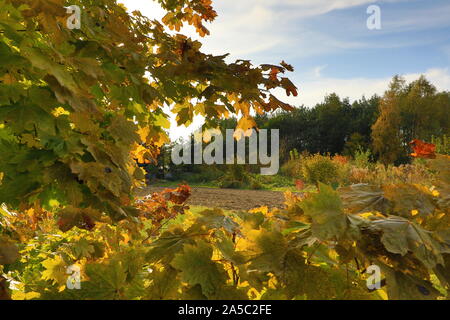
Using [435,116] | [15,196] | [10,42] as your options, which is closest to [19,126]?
[15,196]

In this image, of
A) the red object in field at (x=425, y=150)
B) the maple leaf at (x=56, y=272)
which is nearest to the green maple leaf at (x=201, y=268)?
the maple leaf at (x=56, y=272)

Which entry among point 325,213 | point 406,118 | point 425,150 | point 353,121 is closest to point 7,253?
point 325,213

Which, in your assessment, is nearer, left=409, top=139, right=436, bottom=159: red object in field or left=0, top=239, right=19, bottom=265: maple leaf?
left=0, top=239, right=19, bottom=265: maple leaf

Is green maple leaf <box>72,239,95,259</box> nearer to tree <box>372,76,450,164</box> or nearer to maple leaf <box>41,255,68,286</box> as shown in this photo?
maple leaf <box>41,255,68,286</box>

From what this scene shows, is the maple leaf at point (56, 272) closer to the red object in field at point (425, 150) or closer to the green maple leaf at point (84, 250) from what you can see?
the green maple leaf at point (84, 250)

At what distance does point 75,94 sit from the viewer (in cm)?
126

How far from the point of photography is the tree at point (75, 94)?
50.8 inches

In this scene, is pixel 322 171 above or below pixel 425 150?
below

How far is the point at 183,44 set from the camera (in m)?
2.30

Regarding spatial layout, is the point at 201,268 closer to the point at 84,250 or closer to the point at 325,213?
the point at 325,213

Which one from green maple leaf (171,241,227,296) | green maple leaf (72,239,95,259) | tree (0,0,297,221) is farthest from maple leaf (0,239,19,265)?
green maple leaf (72,239,95,259)

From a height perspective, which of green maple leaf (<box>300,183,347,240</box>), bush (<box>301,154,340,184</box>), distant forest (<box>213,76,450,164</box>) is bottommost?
bush (<box>301,154,340,184</box>)

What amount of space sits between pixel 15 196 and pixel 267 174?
1887 centimetres

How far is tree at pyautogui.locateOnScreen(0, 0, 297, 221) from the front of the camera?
129cm
